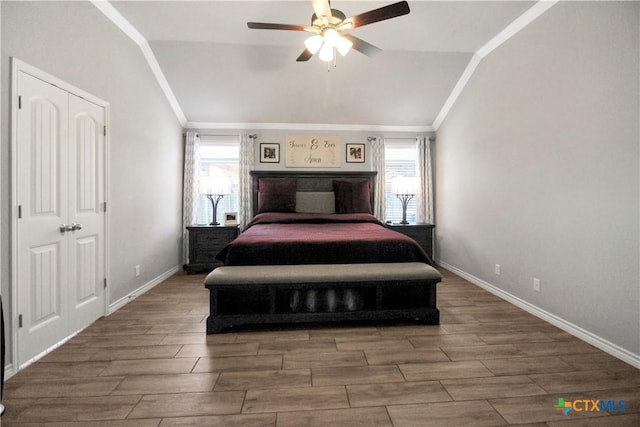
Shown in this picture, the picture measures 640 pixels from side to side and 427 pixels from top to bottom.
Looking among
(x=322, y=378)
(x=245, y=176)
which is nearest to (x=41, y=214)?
(x=322, y=378)

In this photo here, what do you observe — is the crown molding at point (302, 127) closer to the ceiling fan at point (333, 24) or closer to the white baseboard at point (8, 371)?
the ceiling fan at point (333, 24)

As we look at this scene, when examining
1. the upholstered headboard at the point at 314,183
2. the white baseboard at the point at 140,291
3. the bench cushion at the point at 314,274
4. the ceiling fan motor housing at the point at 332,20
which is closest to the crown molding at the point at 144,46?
the upholstered headboard at the point at 314,183

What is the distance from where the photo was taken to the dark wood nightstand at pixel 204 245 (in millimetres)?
4105

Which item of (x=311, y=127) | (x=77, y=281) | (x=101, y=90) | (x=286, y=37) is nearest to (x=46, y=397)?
(x=77, y=281)

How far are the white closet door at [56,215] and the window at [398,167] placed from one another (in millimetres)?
3857

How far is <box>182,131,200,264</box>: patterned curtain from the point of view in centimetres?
443

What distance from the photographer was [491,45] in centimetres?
317

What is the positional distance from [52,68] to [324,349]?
2.81m

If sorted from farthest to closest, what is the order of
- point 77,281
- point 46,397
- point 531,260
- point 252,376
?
Result: 1. point 531,260
2. point 77,281
3. point 252,376
4. point 46,397

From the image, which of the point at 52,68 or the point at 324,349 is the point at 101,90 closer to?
the point at 52,68

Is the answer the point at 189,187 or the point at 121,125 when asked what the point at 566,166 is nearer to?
the point at 121,125

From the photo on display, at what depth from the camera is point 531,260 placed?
106 inches

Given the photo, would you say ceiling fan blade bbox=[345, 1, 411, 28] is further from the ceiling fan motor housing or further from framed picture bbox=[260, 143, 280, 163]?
framed picture bbox=[260, 143, 280, 163]

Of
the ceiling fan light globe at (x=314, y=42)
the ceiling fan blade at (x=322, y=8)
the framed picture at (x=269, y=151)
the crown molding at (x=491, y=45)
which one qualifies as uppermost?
the crown molding at (x=491, y=45)
